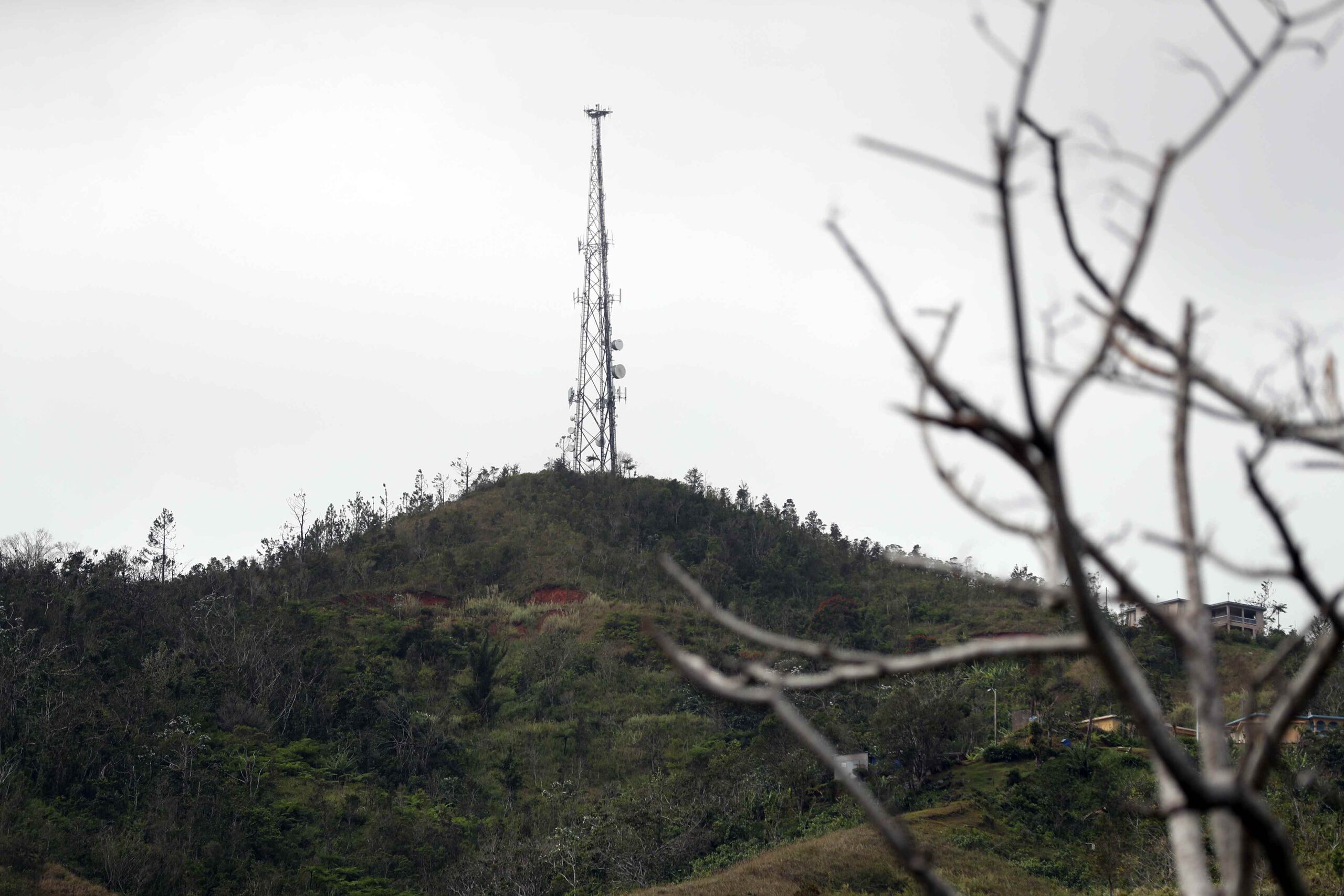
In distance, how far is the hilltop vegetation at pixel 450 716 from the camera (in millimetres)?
18234

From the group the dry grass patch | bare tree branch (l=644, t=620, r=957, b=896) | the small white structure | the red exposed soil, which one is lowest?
the dry grass patch

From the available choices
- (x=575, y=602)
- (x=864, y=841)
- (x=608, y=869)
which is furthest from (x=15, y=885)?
(x=575, y=602)

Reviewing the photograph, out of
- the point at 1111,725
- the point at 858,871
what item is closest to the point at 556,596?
the point at 1111,725

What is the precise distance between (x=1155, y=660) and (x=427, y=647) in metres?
17.8

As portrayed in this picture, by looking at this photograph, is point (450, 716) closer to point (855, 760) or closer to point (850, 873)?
point (855, 760)

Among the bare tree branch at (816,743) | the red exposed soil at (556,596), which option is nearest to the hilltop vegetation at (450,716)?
the red exposed soil at (556,596)

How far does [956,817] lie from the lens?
63.8 feet

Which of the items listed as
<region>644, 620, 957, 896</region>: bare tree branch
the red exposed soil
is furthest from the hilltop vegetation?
<region>644, 620, 957, 896</region>: bare tree branch

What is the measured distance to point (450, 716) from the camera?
2577 centimetres

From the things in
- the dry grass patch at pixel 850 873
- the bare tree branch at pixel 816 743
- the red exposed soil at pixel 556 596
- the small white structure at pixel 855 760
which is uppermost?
the red exposed soil at pixel 556 596

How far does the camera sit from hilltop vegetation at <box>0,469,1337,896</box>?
18234 mm

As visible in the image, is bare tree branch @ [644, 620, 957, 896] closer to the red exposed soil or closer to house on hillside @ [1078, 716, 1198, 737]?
house on hillside @ [1078, 716, 1198, 737]

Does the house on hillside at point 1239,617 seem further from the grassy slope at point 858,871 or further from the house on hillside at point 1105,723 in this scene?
the grassy slope at point 858,871

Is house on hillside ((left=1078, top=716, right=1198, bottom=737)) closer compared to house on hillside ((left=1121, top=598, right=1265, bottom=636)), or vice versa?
house on hillside ((left=1078, top=716, right=1198, bottom=737))
